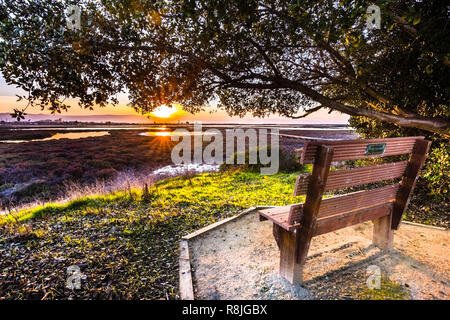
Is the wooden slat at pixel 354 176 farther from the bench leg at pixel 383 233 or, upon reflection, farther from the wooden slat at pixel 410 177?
the bench leg at pixel 383 233

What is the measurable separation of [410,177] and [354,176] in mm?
1350

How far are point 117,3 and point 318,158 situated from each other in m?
4.37

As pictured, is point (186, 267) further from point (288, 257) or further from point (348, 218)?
point (348, 218)

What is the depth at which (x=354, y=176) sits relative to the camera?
2699 millimetres

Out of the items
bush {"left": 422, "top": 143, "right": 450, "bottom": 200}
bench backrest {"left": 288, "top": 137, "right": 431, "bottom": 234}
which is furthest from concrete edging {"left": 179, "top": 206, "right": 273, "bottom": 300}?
bush {"left": 422, "top": 143, "right": 450, "bottom": 200}

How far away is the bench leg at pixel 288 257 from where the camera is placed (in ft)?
9.47

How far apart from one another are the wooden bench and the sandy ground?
39cm

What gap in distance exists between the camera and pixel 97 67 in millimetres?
4312

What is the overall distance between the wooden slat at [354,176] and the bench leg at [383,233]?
0.94 meters

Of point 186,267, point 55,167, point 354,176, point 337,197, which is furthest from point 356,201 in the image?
point 55,167

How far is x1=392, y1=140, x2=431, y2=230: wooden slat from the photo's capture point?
310 cm

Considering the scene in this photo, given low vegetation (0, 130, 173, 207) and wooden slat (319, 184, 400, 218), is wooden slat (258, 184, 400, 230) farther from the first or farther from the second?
low vegetation (0, 130, 173, 207)

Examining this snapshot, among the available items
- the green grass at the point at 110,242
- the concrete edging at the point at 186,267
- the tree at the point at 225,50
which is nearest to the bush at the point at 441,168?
the tree at the point at 225,50

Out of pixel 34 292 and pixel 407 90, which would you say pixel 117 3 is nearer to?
pixel 34 292
